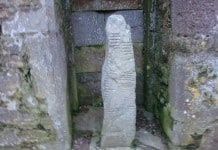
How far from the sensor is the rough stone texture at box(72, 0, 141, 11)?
2.92m

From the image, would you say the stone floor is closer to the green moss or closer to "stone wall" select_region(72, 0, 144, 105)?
the green moss

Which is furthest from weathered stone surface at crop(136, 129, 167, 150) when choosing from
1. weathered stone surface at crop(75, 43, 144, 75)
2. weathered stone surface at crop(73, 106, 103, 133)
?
weathered stone surface at crop(75, 43, 144, 75)

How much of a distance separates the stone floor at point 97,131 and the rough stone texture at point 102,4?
3.24 feet

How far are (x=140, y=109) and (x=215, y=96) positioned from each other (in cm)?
92

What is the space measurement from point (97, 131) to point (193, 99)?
2.94ft

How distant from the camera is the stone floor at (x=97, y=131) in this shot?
258 centimetres

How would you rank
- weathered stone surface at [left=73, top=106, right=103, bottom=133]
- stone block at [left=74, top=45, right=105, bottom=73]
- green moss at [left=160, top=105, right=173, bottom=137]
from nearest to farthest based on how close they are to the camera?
green moss at [left=160, top=105, right=173, bottom=137] → weathered stone surface at [left=73, top=106, right=103, bottom=133] → stone block at [left=74, top=45, right=105, bottom=73]

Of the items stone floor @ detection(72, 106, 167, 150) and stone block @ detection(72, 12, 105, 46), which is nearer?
stone floor @ detection(72, 106, 167, 150)

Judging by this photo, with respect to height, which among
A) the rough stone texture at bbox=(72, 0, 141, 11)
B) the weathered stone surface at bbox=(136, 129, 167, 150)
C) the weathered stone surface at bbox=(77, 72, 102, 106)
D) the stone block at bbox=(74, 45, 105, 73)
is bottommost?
the weathered stone surface at bbox=(136, 129, 167, 150)

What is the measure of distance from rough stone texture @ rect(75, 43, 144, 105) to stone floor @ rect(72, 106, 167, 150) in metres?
0.13

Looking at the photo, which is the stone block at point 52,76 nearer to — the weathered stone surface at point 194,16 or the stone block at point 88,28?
the stone block at point 88,28

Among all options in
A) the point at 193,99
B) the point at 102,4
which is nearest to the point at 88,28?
the point at 102,4

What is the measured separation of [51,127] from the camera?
241 centimetres

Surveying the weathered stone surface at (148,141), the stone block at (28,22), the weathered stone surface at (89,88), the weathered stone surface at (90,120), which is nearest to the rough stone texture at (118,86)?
the weathered stone surface at (148,141)
